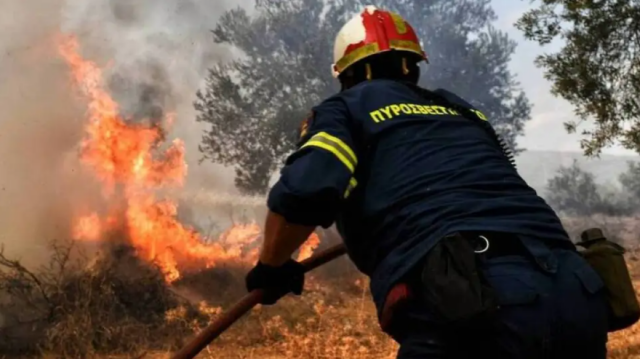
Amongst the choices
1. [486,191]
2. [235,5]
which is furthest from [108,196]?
[486,191]

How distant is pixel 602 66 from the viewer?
7277mm

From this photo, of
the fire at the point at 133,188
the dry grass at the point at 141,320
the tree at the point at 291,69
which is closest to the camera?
the dry grass at the point at 141,320

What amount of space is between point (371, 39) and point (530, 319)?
4.16 feet

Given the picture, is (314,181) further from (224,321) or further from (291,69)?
(291,69)

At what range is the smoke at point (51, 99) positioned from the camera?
8875 mm

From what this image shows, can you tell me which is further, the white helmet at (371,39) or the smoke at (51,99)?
the smoke at (51,99)

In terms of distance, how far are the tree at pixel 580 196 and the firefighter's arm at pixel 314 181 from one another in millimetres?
15384

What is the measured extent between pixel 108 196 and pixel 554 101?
1077 centimetres

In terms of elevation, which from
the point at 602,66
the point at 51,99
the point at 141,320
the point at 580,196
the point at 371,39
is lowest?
the point at 371,39

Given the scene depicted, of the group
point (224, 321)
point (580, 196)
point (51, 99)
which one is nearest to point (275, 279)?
point (224, 321)

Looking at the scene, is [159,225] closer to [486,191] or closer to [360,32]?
[360,32]

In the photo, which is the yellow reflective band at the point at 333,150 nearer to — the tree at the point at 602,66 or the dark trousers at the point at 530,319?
the dark trousers at the point at 530,319

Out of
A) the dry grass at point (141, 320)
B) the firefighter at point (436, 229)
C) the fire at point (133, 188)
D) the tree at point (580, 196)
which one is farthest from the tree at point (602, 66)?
the tree at point (580, 196)

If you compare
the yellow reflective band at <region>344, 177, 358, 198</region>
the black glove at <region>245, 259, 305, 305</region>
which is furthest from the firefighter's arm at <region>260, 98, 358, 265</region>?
the black glove at <region>245, 259, 305, 305</region>
